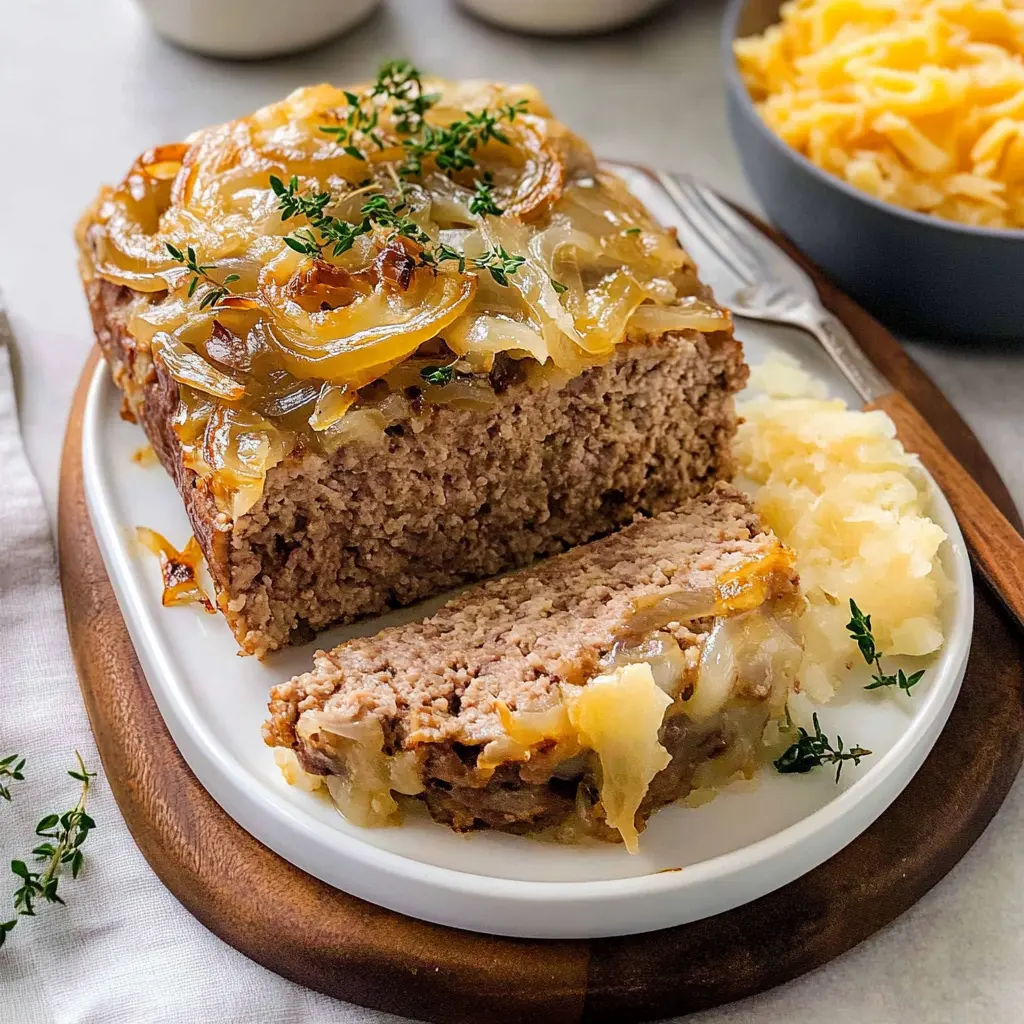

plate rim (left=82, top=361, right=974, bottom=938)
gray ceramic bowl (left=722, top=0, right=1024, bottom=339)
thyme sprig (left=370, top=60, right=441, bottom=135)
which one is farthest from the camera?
gray ceramic bowl (left=722, top=0, right=1024, bottom=339)

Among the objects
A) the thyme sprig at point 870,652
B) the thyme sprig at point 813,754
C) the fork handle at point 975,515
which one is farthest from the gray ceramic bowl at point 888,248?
the thyme sprig at point 813,754

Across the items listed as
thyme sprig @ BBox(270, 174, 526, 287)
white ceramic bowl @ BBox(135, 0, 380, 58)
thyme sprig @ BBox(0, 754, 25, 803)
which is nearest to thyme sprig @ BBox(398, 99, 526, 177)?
thyme sprig @ BBox(270, 174, 526, 287)

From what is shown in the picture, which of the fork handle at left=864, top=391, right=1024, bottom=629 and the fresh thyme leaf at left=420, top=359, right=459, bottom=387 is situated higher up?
the fresh thyme leaf at left=420, top=359, right=459, bottom=387

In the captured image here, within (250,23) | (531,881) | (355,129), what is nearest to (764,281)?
(355,129)

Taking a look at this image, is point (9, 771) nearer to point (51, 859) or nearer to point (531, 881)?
point (51, 859)

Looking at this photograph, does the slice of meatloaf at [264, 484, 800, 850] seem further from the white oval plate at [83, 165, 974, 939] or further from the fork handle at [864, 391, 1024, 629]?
the fork handle at [864, 391, 1024, 629]

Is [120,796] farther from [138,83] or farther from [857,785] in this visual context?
[138,83]
